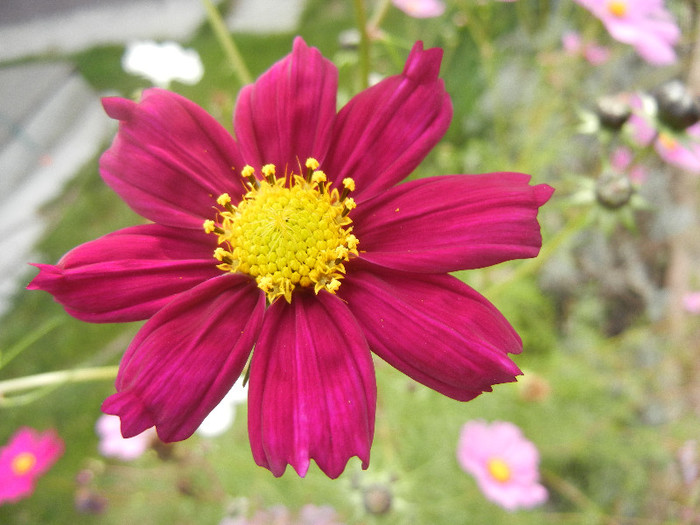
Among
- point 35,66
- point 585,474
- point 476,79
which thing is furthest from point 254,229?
point 585,474

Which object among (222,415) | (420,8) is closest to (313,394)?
(222,415)

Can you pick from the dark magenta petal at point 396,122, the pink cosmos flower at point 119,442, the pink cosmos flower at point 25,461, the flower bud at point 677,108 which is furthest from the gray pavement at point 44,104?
the flower bud at point 677,108

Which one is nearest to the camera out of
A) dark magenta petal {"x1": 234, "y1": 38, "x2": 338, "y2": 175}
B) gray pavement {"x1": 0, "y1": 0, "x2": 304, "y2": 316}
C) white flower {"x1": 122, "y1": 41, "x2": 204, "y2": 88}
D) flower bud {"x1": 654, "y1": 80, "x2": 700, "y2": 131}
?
dark magenta petal {"x1": 234, "y1": 38, "x2": 338, "y2": 175}

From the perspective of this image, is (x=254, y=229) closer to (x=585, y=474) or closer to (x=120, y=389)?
(x=120, y=389)

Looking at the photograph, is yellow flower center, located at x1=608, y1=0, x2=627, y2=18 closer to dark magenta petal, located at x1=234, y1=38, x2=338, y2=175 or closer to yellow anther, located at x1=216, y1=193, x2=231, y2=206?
dark magenta petal, located at x1=234, y1=38, x2=338, y2=175

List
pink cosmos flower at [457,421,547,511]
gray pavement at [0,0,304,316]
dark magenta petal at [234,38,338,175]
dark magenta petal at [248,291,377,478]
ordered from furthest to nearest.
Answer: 1. gray pavement at [0,0,304,316]
2. pink cosmos flower at [457,421,547,511]
3. dark magenta petal at [234,38,338,175]
4. dark magenta petal at [248,291,377,478]

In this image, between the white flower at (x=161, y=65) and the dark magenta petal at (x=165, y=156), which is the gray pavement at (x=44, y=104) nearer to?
the white flower at (x=161, y=65)

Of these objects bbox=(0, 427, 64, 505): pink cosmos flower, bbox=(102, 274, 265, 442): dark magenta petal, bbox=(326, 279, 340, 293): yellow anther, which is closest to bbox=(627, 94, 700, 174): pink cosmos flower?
bbox=(326, 279, 340, 293): yellow anther
